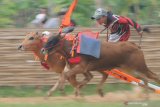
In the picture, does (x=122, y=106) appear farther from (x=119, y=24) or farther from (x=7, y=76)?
(x=7, y=76)

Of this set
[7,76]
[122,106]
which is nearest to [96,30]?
[7,76]

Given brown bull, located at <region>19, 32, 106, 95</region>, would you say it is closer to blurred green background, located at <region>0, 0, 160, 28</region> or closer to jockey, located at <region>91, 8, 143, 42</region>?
jockey, located at <region>91, 8, 143, 42</region>

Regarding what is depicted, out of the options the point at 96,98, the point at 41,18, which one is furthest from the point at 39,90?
the point at 41,18

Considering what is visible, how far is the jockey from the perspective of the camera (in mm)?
13523

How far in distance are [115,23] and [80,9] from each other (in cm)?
427

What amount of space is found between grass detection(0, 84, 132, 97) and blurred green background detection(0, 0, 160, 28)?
2298 mm

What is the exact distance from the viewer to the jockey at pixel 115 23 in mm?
13523

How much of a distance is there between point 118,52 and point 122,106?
1.80 meters

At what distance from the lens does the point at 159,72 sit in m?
15.6

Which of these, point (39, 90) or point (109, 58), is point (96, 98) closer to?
point (109, 58)

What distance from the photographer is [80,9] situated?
703 inches

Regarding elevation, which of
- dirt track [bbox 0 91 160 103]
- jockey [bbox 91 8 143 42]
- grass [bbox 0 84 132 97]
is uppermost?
jockey [bbox 91 8 143 42]

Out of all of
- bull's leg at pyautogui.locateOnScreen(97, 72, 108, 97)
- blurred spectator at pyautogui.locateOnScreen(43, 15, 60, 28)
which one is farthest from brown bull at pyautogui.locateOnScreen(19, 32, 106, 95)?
blurred spectator at pyautogui.locateOnScreen(43, 15, 60, 28)

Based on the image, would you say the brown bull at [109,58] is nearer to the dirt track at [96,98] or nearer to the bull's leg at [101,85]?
the bull's leg at [101,85]
